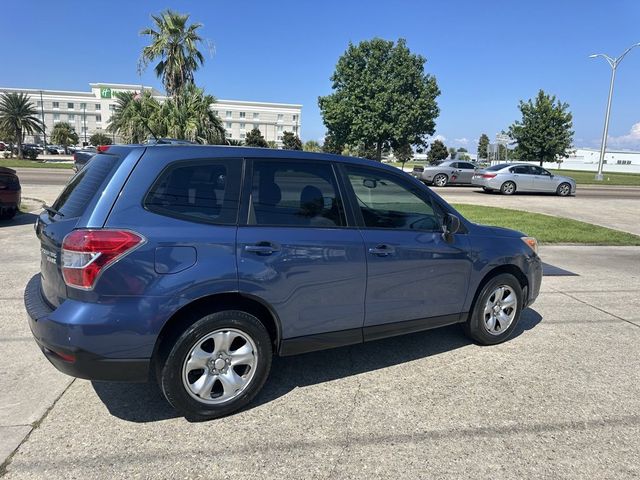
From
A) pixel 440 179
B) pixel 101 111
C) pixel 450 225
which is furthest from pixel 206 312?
pixel 101 111

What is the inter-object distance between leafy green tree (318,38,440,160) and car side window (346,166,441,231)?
126ft

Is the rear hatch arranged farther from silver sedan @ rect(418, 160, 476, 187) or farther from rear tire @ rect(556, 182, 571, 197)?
silver sedan @ rect(418, 160, 476, 187)

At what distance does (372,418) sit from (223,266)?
145 centimetres

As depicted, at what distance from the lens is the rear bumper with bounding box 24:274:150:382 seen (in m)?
2.76

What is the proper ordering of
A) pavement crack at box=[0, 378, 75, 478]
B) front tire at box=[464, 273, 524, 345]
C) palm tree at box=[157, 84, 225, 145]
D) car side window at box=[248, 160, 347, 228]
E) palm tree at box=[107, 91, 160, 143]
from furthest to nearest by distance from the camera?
palm tree at box=[157, 84, 225, 145] < palm tree at box=[107, 91, 160, 143] < front tire at box=[464, 273, 524, 345] < car side window at box=[248, 160, 347, 228] < pavement crack at box=[0, 378, 75, 478]

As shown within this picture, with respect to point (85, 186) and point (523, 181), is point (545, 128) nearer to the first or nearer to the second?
point (523, 181)

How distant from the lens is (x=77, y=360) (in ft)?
9.07

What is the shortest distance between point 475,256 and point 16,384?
Result: 386 cm

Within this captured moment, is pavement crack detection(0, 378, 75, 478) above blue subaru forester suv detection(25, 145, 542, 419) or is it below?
below

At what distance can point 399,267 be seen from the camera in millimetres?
3752

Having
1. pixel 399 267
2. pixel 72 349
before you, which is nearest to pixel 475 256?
pixel 399 267

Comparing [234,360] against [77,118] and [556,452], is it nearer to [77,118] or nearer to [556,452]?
[556,452]

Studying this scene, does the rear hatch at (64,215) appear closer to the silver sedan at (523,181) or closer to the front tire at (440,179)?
the silver sedan at (523,181)

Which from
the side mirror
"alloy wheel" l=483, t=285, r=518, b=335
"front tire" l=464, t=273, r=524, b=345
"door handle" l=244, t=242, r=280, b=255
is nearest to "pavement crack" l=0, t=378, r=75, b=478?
"door handle" l=244, t=242, r=280, b=255
